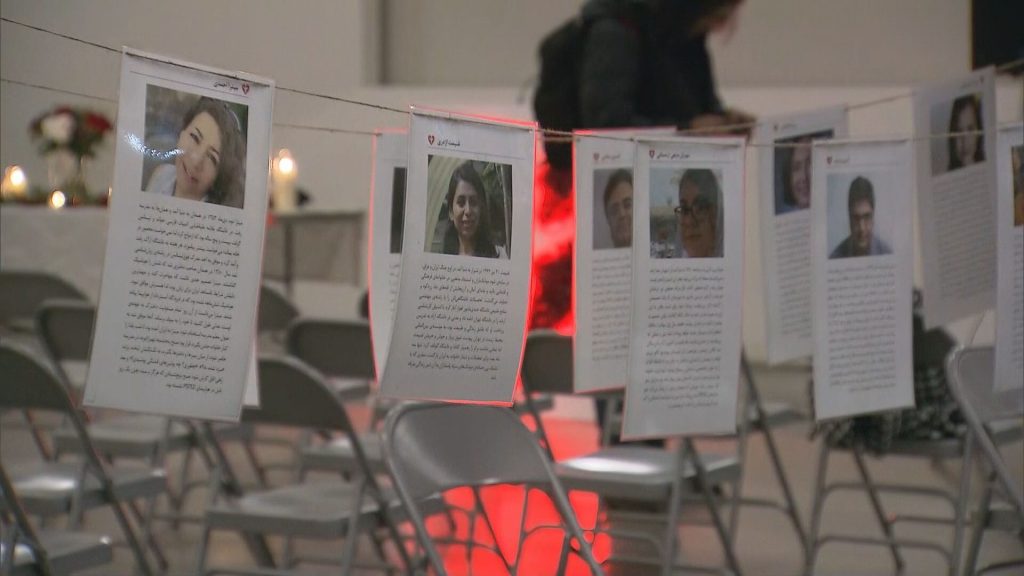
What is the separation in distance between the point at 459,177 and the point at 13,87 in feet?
3.73

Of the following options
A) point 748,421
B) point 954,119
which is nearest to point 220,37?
point 954,119

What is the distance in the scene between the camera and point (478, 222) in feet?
6.77

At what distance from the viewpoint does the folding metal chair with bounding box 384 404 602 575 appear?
8.23 ft

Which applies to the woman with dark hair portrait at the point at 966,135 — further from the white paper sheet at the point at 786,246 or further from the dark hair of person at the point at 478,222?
the dark hair of person at the point at 478,222

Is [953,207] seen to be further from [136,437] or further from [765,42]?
[765,42]

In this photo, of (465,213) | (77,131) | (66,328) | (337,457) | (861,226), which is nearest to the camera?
(465,213)

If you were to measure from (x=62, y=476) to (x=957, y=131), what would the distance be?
226 cm

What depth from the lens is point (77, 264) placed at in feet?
18.0

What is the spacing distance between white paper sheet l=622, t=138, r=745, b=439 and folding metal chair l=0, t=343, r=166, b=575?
4.04 ft

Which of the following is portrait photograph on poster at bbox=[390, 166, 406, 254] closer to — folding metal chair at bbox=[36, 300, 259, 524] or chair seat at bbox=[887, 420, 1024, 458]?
folding metal chair at bbox=[36, 300, 259, 524]

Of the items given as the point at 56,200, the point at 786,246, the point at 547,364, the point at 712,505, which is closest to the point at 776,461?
the point at 712,505

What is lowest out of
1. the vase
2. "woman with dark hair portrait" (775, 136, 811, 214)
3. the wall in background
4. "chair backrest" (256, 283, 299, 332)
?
"chair backrest" (256, 283, 299, 332)

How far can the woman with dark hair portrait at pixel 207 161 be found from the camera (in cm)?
180

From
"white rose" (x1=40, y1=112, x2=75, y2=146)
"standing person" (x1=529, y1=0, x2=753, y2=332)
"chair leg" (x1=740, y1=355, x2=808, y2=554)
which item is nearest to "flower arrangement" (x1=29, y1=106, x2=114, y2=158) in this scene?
"white rose" (x1=40, y1=112, x2=75, y2=146)
